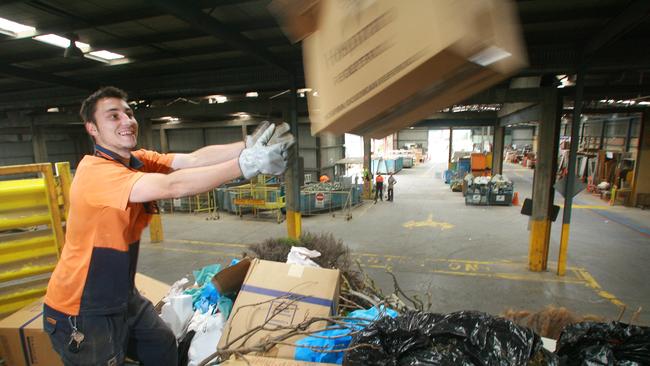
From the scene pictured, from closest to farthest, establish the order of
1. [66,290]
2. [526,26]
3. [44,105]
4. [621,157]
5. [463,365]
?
1. [463,365]
2. [66,290]
3. [526,26]
4. [44,105]
5. [621,157]

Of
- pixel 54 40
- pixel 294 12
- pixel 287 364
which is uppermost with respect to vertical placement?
pixel 54 40

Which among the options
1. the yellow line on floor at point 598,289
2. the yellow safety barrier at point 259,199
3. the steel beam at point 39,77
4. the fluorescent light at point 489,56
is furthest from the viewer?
the yellow safety barrier at point 259,199

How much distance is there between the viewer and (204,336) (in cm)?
272

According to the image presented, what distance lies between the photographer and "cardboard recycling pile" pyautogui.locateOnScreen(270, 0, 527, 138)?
3.03 ft

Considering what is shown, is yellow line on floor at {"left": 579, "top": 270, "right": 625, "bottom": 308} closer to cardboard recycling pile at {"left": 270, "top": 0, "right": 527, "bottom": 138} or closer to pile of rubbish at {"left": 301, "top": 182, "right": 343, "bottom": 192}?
cardboard recycling pile at {"left": 270, "top": 0, "right": 527, "bottom": 138}

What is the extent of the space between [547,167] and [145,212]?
746 centimetres

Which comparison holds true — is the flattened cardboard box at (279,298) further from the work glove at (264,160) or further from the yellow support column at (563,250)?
the yellow support column at (563,250)

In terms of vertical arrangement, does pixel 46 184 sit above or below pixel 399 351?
above

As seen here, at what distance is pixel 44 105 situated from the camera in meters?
10.1

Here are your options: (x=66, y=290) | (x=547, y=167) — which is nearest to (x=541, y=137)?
(x=547, y=167)

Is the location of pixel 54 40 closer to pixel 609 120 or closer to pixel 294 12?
pixel 294 12

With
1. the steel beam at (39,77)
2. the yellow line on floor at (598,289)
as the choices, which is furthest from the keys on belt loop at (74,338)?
the steel beam at (39,77)

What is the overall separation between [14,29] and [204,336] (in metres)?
6.04

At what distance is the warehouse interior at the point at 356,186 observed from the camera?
4680 mm
